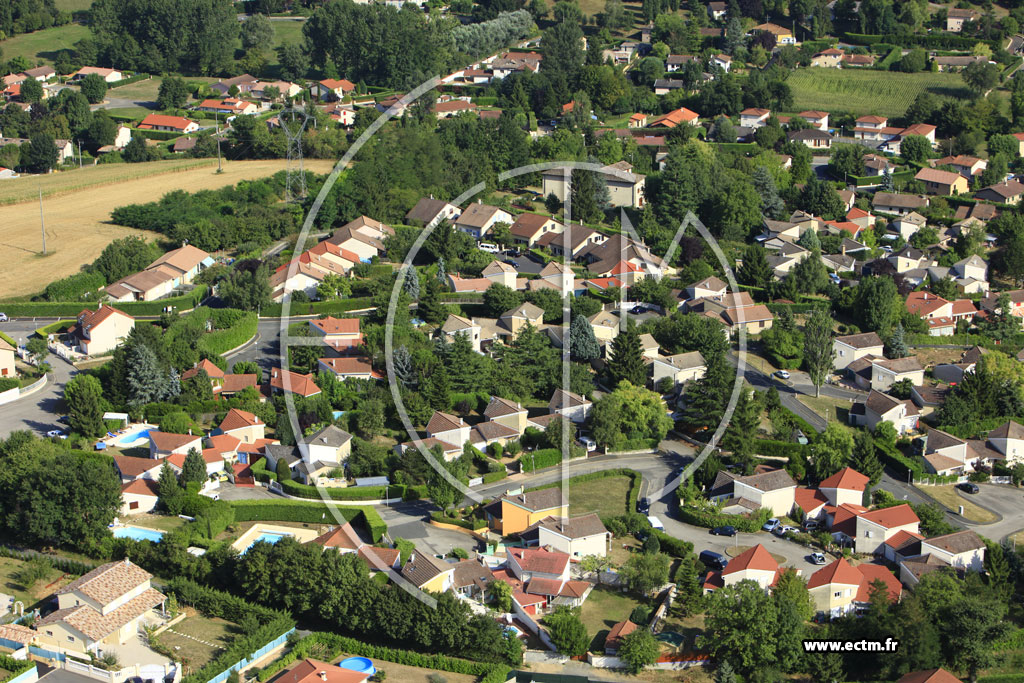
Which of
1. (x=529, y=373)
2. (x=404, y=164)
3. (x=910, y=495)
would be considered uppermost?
(x=404, y=164)

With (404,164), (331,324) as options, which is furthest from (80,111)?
(331,324)

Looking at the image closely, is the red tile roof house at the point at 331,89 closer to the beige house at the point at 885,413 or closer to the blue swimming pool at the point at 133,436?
the blue swimming pool at the point at 133,436

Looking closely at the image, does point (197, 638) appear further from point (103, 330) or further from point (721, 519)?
point (103, 330)

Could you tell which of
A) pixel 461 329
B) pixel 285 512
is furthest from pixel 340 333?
pixel 285 512

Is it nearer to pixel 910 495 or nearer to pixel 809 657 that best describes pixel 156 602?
pixel 809 657

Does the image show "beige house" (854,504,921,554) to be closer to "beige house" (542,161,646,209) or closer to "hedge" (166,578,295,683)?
"hedge" (166,578,295,683)

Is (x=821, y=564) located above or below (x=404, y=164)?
below
